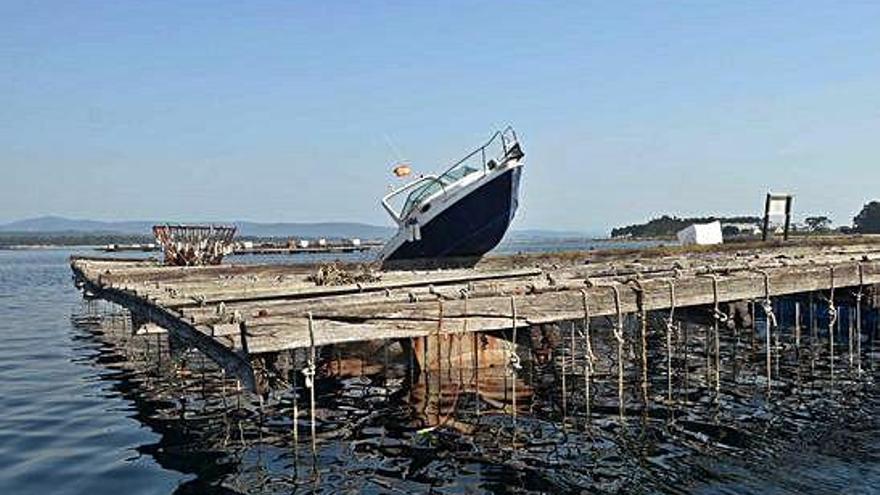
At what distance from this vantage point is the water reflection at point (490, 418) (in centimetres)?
1104

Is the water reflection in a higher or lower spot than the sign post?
lower

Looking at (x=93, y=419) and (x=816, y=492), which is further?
(x=93, y=419)

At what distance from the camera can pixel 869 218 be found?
10388 centimetres

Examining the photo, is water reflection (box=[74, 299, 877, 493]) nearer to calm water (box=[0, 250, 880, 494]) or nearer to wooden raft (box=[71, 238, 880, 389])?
calm water (box=[0, 250, 880, 494])

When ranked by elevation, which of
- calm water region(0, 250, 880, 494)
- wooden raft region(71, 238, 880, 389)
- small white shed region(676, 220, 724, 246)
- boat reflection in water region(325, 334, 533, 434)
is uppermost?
small white shed region(676, 220, 724, 246)

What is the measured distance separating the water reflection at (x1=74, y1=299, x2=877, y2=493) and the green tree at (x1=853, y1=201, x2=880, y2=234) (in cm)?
8986

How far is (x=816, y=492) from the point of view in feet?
33.9

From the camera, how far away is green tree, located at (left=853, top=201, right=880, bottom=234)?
100700mm

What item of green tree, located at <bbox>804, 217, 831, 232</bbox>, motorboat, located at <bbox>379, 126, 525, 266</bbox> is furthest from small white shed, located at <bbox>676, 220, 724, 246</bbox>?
green tree, located at <bbox>804, 217, 831, 232</bbox>

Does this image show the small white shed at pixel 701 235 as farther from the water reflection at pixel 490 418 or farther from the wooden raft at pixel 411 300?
the wooden raft at pixel 411 300

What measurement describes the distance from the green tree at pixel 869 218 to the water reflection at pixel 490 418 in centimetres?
8986

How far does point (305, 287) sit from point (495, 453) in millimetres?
4520

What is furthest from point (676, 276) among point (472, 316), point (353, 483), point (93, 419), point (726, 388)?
point (93, 419)

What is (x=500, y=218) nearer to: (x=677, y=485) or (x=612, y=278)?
(x=612, y=278)
